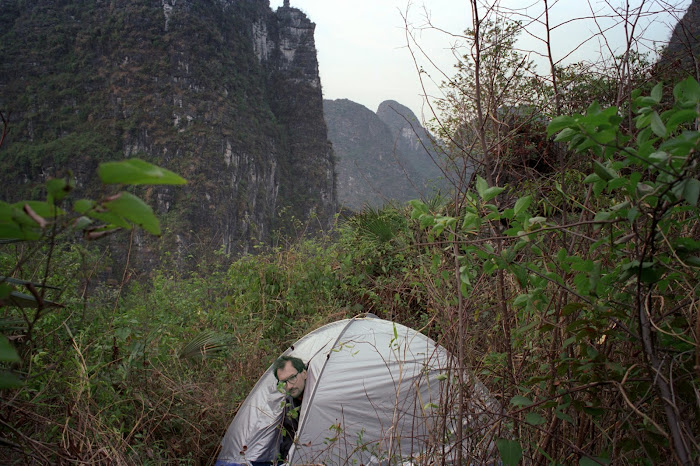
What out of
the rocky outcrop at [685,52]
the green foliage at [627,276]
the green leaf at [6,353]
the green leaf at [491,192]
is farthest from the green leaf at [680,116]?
the green leaf at [6,353]

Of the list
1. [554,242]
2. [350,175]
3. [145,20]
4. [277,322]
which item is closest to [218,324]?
[277,322]

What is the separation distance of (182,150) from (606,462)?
3334cm

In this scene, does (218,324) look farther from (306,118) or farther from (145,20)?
(306,118)

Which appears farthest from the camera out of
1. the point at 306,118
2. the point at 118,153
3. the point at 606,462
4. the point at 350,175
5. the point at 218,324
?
the point at 350,175

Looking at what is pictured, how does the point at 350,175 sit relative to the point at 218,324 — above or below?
above

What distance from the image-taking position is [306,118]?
43.6m

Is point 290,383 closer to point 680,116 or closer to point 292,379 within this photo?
point 292,379

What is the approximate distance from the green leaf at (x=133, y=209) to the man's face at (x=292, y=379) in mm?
2501

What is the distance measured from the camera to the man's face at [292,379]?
2.75 m

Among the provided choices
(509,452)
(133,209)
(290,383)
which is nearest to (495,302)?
(509,452)

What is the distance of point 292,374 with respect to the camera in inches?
109

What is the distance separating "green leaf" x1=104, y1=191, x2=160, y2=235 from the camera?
1.24 feet

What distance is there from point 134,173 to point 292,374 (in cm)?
259

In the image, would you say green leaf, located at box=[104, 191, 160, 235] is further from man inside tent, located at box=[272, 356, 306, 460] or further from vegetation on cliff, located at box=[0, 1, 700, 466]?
man inside tent, located at box=[272, 356, 306, 460]
